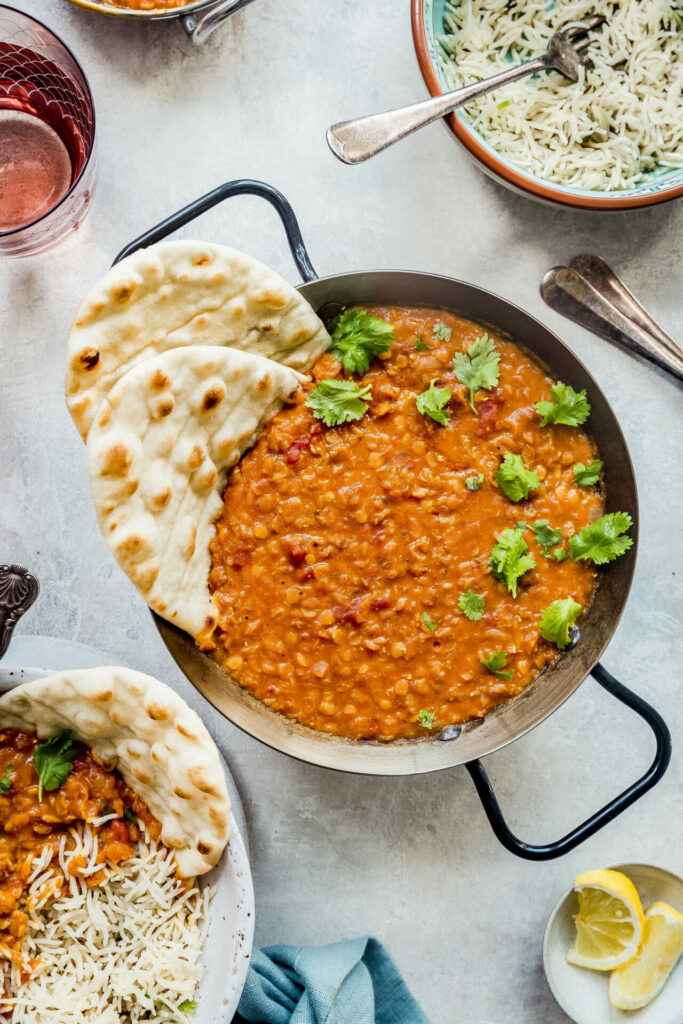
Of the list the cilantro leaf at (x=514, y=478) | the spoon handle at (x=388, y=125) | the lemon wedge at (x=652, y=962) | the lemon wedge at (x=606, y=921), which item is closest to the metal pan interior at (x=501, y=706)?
the cilantro leaf at (x=514, y=478)

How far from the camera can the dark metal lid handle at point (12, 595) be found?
3.01m

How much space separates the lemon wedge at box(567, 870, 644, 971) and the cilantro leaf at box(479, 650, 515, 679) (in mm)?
927

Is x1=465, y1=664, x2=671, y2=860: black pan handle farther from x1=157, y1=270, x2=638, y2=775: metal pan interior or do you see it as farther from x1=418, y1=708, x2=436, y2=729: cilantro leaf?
x1=418, y1=708, x2=436, y2=729: cilantro leaf

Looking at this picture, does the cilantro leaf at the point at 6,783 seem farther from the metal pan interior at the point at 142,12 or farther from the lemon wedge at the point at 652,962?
the metal pan interior at the point at 142,12

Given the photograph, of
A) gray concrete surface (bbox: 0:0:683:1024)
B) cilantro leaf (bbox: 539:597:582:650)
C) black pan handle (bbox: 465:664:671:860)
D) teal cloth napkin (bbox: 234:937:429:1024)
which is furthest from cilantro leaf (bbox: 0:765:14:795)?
cilantro leaf (bbox: 539:597:582:650)

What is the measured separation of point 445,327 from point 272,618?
119 centimetres

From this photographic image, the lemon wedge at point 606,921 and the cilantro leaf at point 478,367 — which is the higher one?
the cilantro leaf at point 478,367

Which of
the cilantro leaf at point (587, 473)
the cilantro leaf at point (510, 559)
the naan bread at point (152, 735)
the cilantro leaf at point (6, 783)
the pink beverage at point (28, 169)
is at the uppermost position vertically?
the pink beverage at point (28, 169)

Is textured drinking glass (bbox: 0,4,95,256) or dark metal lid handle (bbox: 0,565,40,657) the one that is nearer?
dark metal lid handle (bbox: 0,565,40,657)

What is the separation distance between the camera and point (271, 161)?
11.9 feet

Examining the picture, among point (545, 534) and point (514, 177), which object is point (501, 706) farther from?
point (514, 177)

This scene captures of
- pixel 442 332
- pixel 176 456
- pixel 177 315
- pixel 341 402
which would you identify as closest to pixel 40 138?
pixel 177 315

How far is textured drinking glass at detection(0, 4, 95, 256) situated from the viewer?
3396 mm

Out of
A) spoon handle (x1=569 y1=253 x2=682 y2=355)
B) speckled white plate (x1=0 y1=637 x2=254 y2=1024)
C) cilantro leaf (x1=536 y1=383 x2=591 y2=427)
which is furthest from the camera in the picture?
spoon handle (x1=569 y1=253 x2=682 y2=355)
